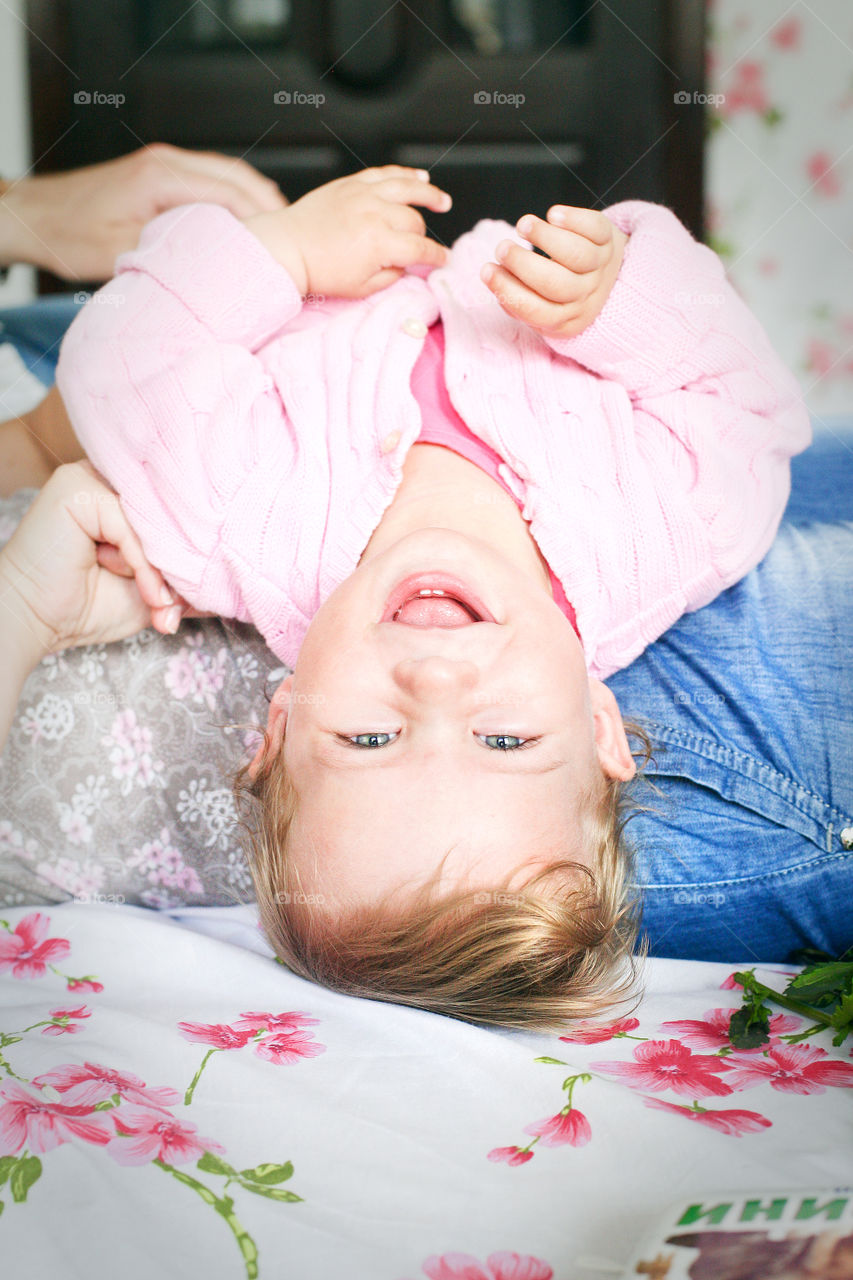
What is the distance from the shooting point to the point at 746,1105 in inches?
28.1

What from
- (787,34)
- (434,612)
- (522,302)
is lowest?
(434,612)

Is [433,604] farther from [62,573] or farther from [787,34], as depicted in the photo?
[787,34]

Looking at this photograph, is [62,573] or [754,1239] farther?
[62,573]

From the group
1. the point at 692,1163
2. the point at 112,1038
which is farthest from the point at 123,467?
the point at 692,1163

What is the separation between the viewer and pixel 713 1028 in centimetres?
83

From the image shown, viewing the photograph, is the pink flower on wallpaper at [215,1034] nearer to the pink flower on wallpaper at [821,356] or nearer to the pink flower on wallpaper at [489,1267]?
the pink flower on wallpaper at [489,1267]

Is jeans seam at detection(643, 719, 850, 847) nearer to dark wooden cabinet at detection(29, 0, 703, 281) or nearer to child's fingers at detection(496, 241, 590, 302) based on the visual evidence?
child's fingers at detection(496, 241, 590, 302)

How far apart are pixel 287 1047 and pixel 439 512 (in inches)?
19.0

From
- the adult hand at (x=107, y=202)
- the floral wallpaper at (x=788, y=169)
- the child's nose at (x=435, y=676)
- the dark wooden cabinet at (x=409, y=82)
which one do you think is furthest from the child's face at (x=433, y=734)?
the floral wallpaper at (x=788, y=169)

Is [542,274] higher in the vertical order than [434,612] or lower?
higher

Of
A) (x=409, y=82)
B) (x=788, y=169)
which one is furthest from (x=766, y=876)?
→ (x=788, y=169)

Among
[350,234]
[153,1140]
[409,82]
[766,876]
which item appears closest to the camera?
[153,1140]

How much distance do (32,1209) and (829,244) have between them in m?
2.75

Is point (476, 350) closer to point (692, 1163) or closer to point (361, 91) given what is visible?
point (692, 1163)
